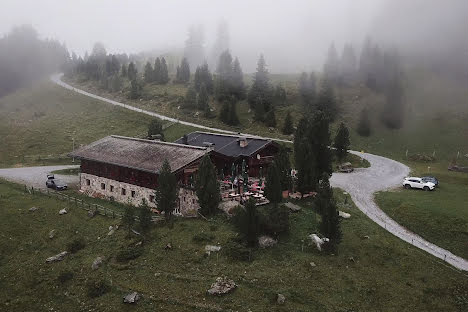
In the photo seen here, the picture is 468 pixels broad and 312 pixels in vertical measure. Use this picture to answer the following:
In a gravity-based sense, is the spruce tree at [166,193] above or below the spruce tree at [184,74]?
below

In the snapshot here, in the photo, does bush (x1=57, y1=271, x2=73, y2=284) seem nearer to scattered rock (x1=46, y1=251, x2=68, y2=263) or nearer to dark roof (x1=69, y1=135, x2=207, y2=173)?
scattered rock (x1=46, y1=251, x2=68, y2=263)

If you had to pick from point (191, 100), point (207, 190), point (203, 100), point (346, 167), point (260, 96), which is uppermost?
point (260, 96)

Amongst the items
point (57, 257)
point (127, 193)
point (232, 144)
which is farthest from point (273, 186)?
Result: point (57, 257)

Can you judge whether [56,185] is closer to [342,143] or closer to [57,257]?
[57,257]

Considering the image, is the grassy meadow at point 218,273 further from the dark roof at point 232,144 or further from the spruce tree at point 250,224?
the dark roof at point 232,144

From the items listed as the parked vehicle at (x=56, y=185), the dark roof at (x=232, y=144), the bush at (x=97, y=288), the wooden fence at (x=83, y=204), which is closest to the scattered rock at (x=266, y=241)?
the wooden fence at (x=83, y=204)

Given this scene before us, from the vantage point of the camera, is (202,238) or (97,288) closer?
(97,288)
